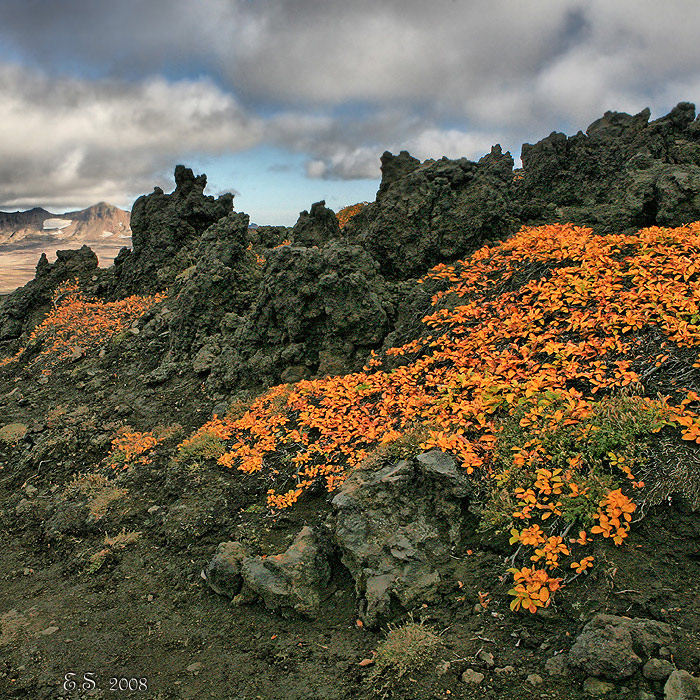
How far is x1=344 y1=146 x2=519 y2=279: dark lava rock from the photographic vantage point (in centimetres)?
1487

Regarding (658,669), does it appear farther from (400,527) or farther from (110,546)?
(110,546)

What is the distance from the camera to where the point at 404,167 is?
2019 cm

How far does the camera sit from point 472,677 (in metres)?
4.98

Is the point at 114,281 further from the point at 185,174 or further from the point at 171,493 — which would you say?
the point at 171,493

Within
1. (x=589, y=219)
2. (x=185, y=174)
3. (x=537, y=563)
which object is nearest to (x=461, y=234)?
(x=589, y=219)

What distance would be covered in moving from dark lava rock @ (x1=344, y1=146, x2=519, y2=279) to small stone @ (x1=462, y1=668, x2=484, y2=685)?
40.1 ft

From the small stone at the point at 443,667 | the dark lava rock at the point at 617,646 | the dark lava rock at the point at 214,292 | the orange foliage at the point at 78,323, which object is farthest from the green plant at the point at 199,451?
the orange foliage at the point at 78,323

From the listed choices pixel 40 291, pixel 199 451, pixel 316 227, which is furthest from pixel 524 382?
pixel 40 291

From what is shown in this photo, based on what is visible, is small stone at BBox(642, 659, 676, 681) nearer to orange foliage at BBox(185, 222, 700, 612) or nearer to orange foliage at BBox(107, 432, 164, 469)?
orange foliage at BBox(185, 222, 700, 612)

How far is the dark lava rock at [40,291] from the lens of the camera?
28672 millimetres

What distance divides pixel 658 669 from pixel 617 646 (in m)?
0.35

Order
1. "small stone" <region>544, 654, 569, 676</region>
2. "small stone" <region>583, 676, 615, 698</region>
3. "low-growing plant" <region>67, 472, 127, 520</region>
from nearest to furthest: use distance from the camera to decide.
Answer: "small stone" <region>583, 676, 615, 698</region> < "small stone" <region>544, 654, 569, 676</region> < "low-growing plant" <region>67, 472, 127, 520</region>

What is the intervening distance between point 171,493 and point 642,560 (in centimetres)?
933

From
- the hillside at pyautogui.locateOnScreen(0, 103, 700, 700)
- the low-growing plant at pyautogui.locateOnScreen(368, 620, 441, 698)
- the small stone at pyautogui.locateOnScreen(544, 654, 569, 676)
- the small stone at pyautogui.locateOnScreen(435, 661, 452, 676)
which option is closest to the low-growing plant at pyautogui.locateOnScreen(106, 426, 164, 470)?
the hillside at pyautogui.locateOnScreen(0, 103, 700, 700)
